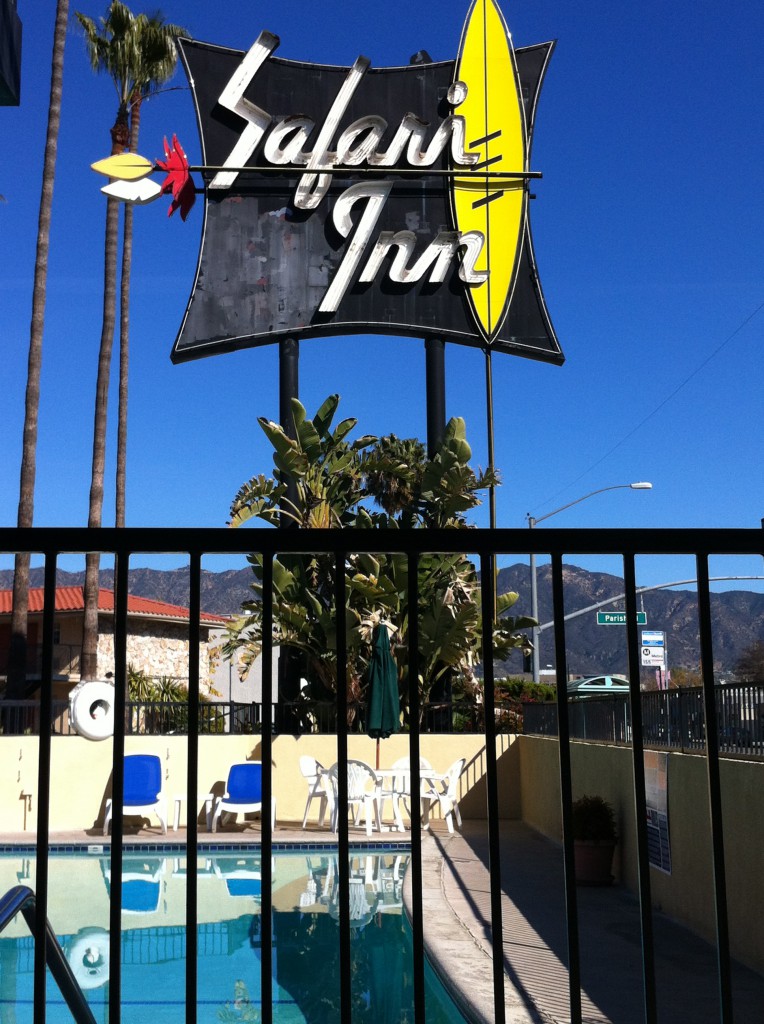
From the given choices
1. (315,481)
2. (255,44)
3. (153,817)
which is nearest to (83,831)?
(153,817)

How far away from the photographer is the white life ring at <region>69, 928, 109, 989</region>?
846 cm

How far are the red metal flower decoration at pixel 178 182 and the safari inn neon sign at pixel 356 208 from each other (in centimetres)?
37

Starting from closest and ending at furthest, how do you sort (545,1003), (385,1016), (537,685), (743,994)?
(545,1003) < (743,994) < (385,1016) < (537,685)

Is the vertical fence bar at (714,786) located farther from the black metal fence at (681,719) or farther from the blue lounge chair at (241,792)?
the blue lounge chair at (241,792)

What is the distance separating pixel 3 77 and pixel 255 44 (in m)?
16.5

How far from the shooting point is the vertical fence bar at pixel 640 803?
2.11 meters

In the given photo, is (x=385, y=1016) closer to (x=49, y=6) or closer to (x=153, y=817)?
(x=153, y=817)

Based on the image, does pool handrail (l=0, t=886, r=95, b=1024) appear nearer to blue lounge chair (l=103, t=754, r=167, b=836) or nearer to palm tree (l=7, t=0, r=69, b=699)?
blue lounge chair (l=103, t=754, r=167, b=836)

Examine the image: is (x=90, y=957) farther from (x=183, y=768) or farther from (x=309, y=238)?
(x=309, y=238)

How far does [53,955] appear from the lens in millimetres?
2832

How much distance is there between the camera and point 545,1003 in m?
6.16

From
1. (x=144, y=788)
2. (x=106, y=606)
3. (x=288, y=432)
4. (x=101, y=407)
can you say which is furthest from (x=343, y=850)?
(x=106, y=606)

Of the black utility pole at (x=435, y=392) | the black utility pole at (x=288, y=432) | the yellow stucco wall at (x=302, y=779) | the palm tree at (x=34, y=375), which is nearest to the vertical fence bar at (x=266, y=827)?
the yellow stucco wall at (x=302, y=779)

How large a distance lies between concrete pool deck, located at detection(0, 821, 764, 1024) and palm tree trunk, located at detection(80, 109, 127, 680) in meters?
12.4
